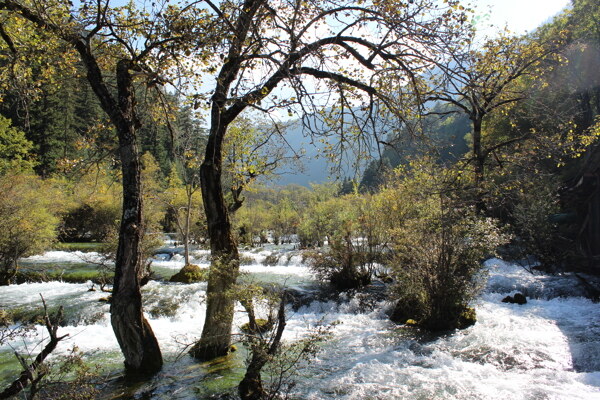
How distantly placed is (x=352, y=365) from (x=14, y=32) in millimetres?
8781

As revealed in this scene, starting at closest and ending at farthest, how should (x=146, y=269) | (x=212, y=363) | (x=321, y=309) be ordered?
(x=212, y=363) < (x=321, y=309) < (x=146, y=269)

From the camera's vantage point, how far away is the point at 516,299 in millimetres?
11422

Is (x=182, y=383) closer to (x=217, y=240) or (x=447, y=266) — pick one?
(x=217, y=240)

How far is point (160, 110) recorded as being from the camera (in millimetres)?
6777

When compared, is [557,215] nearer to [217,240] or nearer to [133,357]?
[217,240]

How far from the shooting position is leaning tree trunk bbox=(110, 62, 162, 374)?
221 inches

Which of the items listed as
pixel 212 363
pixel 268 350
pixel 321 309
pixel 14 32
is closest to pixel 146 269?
pixel 321 309

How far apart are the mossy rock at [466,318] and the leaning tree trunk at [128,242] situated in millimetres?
7423

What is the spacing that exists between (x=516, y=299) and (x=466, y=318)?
336 centimetres

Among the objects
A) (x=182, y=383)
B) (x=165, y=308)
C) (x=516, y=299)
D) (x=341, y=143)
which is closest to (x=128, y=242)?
(x=182, y=383)

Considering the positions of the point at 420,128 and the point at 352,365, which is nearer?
the point at 420,128

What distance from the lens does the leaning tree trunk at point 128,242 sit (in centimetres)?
562

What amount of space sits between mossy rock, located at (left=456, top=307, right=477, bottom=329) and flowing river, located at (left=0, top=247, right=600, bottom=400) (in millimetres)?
228

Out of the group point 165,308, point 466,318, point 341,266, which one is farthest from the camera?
point 341,266
